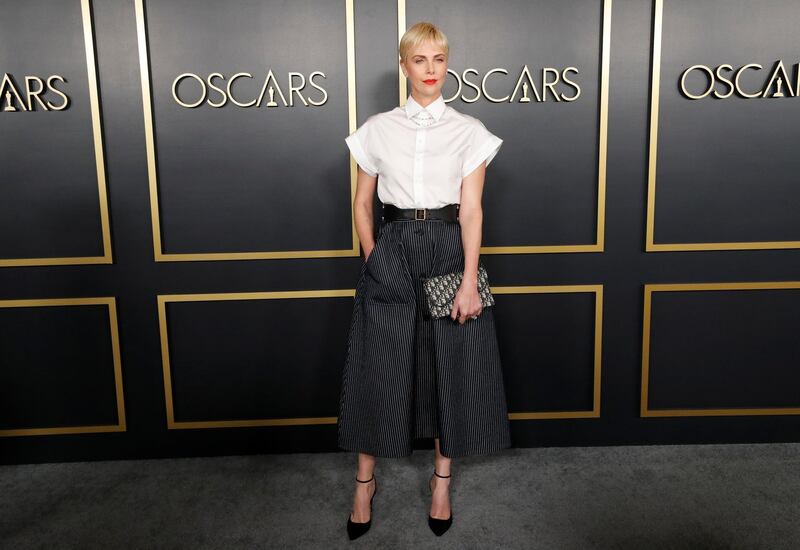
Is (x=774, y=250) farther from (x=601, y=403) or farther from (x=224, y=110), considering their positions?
(x=224, y=110)

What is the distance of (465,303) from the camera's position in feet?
6.25

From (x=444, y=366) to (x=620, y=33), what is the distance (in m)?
1.54

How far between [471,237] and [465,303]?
22cm

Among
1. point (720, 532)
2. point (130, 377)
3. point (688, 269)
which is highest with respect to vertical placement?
point (688, 269)

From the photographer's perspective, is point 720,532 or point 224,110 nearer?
point 720,532

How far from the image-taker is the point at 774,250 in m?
2.53

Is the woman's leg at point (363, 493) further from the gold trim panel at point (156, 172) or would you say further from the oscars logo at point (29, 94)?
the oscars logo at point (29, 94)

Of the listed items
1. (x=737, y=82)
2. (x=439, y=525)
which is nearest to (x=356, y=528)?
(x=439, y=525)

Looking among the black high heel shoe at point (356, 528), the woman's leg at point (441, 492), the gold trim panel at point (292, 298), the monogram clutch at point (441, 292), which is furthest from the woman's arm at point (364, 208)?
the black high heel shoe at point (356, 528)

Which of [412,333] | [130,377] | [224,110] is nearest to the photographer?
[412,333]

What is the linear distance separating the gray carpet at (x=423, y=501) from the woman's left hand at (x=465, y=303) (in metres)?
0.77

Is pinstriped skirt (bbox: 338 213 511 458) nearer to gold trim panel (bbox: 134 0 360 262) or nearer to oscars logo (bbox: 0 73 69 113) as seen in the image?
gold trim panel (bbox: 134 0 360 262)

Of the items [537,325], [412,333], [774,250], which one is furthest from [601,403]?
[412,333]

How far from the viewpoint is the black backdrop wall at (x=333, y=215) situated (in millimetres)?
2359
